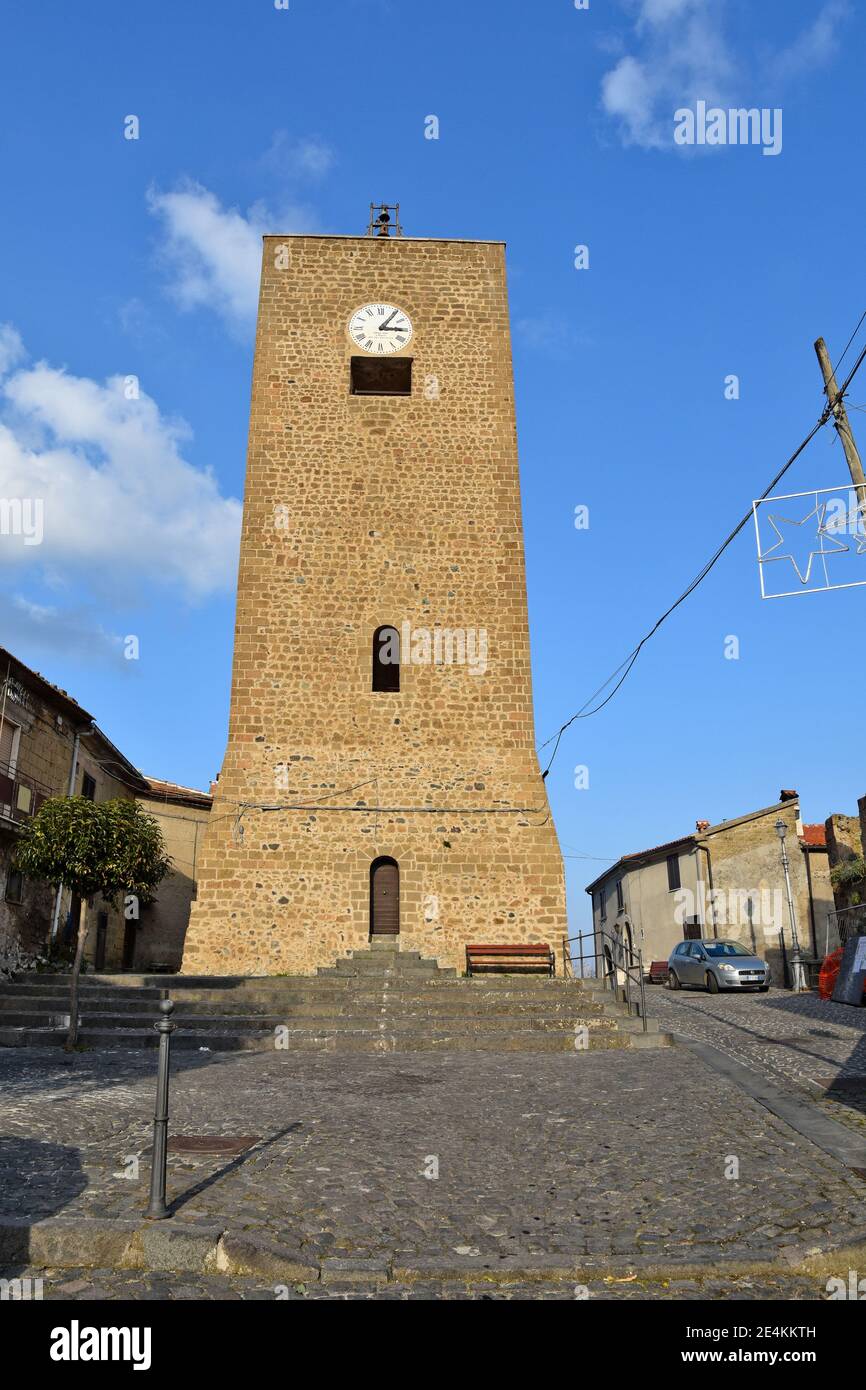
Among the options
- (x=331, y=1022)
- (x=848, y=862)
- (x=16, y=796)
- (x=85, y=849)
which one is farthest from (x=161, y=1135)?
(x=848, y=862)

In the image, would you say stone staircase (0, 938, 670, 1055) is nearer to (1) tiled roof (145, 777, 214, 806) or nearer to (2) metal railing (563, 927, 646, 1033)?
(2) metal railing (563, 927, 646, 1033)

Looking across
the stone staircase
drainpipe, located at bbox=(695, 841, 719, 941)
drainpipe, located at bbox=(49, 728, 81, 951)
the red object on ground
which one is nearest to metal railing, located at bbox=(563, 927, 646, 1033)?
the stone staircase

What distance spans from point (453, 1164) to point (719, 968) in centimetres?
1489

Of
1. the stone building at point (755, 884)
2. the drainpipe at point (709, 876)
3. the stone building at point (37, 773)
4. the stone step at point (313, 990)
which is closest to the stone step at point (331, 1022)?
the stone step at point (313, 990)

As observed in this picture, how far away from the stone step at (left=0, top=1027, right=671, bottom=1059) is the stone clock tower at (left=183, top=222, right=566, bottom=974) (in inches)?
179

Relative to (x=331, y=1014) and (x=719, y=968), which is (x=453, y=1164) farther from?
(x=719, y=968)

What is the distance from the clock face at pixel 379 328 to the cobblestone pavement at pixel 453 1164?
14959mm

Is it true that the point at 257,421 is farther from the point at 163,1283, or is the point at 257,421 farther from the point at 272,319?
the point at 163,1283

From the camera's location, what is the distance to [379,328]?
64.6ft

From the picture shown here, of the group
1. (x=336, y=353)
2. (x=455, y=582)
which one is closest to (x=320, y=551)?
A: (x=455, y=582)

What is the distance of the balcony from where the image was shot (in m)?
17.5

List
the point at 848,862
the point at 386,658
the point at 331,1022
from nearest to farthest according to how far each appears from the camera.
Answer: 1. the point at 331,1022
2. the point at 386,658
3. the point at 848,862

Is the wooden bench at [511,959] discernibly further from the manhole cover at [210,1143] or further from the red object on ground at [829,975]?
the manhole cover at [210,1143]

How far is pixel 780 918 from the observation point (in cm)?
2845
